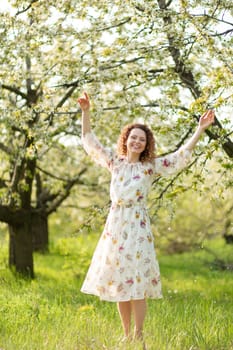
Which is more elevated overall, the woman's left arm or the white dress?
the woman's left arm

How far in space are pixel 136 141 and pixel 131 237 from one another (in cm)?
78

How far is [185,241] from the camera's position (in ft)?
68.4

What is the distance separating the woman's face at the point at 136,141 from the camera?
6070mm

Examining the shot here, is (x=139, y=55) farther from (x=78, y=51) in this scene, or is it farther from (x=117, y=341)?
(x=117, y=341)

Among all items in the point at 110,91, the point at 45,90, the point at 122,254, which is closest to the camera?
the point at 122,254

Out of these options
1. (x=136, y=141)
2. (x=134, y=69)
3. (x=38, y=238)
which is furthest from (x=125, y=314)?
(x=38, y=238)

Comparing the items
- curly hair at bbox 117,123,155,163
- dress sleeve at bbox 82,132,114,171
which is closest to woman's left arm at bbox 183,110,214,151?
curly hair at bbox 117,123,155,163

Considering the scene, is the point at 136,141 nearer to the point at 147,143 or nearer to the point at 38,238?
the point at 147,143

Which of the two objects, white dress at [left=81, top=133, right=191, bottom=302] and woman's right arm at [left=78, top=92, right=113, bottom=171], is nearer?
white dress at [left=81, top=133, right=191, bottom=302]

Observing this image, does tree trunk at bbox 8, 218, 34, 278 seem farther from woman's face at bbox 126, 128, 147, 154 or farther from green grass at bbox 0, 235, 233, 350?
woman's face at bbox 126, 128, 147, 154

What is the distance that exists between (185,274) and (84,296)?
4607 millimetres

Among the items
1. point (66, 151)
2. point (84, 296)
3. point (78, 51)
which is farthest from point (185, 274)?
point (78, 51)

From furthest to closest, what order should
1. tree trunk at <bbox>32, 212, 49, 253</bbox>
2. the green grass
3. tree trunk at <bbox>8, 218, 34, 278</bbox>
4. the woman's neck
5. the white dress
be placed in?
tree trunk at <bbox>32, 212, 49, 253</bbox> → tree trunk at <bbox>8, 218, 34, 278</bbox> → the woman's neck → the green grass → the white dress

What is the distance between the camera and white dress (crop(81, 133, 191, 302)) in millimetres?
5875
